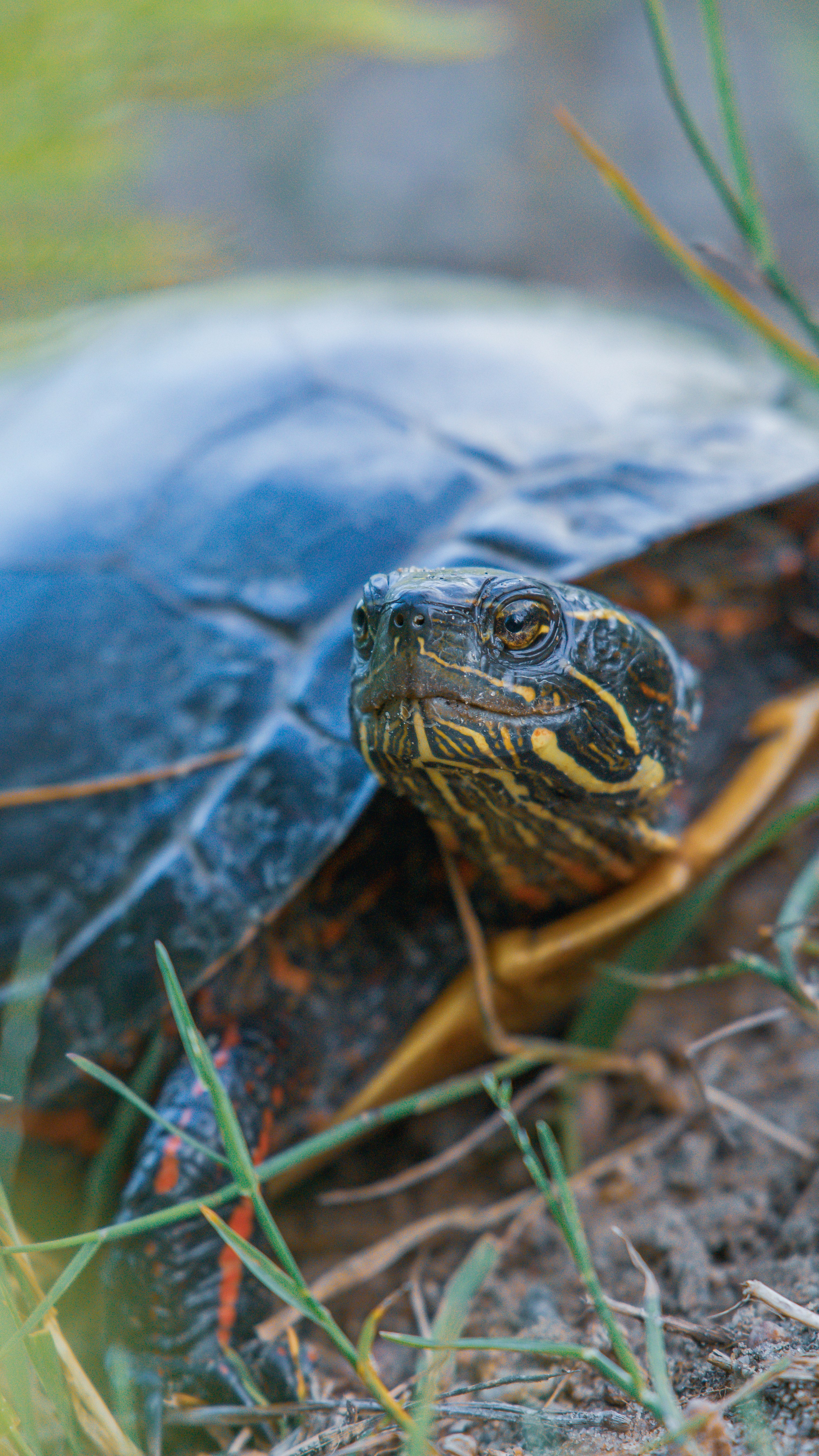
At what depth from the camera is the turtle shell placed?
1756 mm

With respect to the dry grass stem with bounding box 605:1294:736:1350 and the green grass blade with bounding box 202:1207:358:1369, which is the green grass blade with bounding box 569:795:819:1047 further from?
the green grass blade with bounding box 202:1207:358:1369

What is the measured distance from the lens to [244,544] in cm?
203

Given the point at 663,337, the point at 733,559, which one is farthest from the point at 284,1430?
the point at 663,337

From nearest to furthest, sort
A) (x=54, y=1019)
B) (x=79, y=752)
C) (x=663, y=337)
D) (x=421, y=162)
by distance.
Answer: (x=54, y=1019), (x=79, y=752), (x=663, y=337), (x=421, y=162)

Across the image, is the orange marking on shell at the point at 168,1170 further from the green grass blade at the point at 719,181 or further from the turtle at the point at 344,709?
the green grass blade at the point at 719,181

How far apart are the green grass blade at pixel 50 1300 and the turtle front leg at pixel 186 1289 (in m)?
0.49

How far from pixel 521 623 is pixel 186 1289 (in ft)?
3.95

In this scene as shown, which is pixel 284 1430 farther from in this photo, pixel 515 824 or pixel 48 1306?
pixel 515 824

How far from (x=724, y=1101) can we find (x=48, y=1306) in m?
1.12

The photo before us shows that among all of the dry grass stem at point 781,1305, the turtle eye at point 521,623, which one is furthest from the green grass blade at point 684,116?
the dry grass stem at point 781,1305

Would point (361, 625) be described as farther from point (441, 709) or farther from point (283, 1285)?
point (283, 1285)

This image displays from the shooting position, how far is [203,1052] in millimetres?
1064

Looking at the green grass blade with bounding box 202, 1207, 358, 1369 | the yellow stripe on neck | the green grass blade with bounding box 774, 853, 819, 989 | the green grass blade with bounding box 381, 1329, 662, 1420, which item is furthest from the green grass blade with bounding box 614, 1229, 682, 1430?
the yellow stripe on neck

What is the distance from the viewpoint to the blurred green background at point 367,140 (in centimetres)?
285
